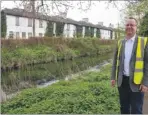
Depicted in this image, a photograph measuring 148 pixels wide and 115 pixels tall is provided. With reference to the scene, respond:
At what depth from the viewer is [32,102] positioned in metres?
9.15

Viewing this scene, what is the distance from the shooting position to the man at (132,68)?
5.22m

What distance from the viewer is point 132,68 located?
17.2 feet

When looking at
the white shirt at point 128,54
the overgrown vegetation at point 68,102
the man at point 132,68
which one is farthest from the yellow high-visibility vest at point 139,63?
the overgrown vegetation at point 68,102

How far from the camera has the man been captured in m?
5.22

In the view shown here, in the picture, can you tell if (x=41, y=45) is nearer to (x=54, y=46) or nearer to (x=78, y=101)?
(x=54, y=46)

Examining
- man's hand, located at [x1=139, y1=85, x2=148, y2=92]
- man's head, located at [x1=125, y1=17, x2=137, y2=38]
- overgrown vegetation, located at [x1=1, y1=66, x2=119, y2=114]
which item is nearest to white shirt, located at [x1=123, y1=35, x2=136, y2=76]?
man's head, located at [x1=125, y1=17, x2=137, y2=38]

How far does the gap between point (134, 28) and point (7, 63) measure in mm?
20224

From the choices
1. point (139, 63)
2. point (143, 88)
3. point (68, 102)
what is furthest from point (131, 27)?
point (68, 102)

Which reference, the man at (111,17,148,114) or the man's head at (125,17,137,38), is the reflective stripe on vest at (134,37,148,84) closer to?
the man at (111,17,148,114)

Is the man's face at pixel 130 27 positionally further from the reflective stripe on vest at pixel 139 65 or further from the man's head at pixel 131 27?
the reflective stripe on vest at pixel 139 65

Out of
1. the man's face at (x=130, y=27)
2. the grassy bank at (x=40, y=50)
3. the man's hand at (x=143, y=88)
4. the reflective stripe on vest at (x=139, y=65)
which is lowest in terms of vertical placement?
the grassy bank at (x=40, y=50)

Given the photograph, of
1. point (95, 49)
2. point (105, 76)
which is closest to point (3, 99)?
point (105, 76)

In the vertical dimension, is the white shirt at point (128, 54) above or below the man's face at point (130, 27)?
below

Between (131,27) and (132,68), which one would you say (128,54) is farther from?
(131,27)
